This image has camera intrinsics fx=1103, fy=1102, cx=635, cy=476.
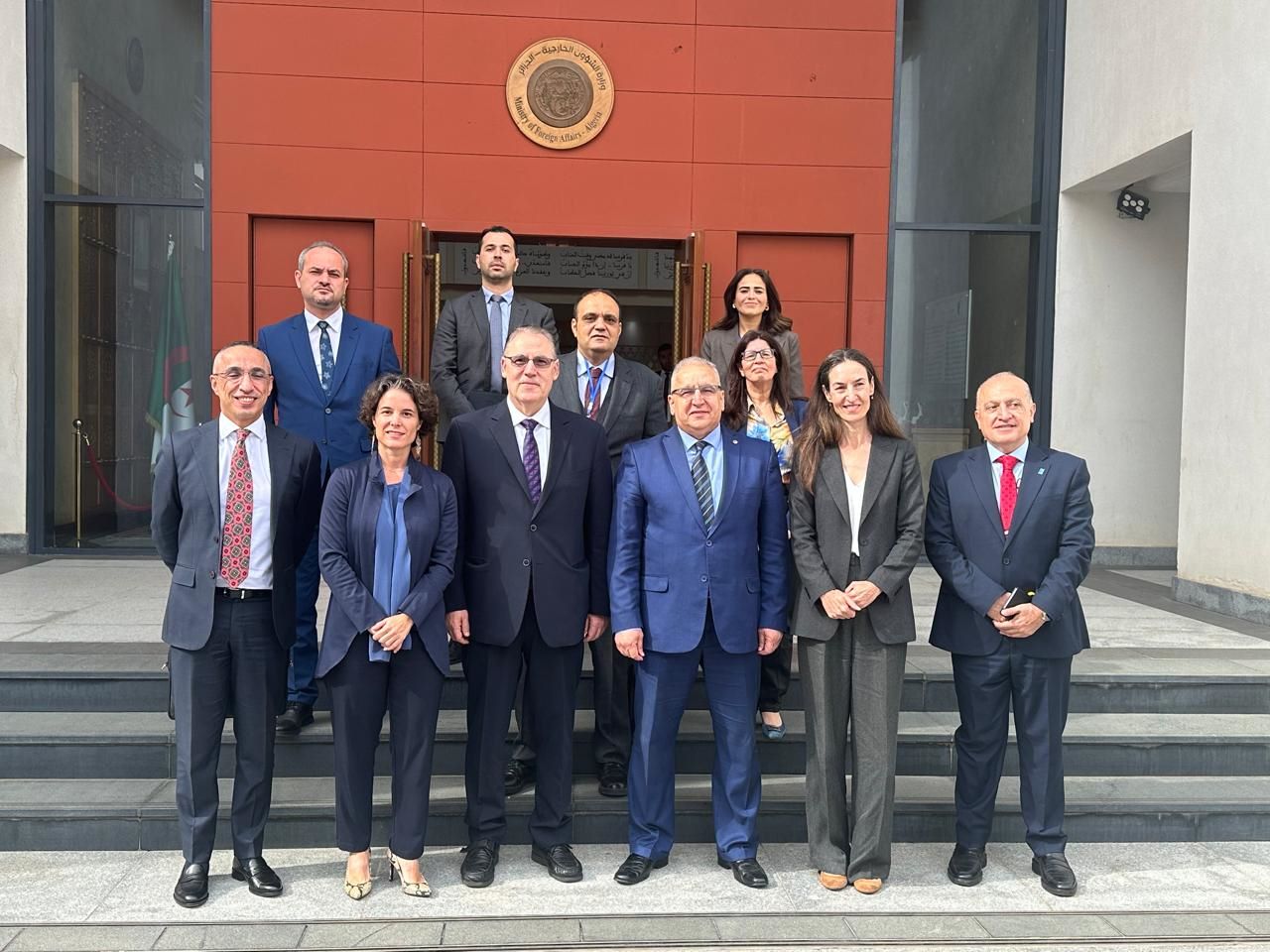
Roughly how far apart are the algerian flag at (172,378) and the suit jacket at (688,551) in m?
5.38

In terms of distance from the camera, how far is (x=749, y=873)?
334cm

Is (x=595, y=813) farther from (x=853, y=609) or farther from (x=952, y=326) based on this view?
(x=952, y=326)

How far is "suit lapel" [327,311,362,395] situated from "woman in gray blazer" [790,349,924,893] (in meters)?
1.67

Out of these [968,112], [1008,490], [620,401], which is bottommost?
[1008,490]

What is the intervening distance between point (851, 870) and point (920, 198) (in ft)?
18.9

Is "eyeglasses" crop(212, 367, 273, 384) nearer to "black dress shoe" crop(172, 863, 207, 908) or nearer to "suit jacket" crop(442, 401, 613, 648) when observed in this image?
"suit jacket" crop(442, 401, 613, 648)

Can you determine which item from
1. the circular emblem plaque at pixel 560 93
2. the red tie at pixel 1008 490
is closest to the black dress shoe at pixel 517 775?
the red tie at pixel 1008 490

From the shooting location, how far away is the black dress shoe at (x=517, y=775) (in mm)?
3785

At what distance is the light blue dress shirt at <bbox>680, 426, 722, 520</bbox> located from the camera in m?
3.40

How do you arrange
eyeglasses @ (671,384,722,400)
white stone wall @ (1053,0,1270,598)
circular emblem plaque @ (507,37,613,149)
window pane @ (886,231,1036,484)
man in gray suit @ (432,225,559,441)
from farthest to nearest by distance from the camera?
window pane @ (886,231,1036,484), circular emblem plaque @ (507,37,613,149), white stone wall @ (1053,0,1270,598), man in gray suit @ (432,225,559,441), eyeglasses @ (671,384,722,400)

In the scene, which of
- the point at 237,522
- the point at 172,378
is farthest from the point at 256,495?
the point at 172,378

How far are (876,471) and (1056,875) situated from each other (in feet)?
4.38

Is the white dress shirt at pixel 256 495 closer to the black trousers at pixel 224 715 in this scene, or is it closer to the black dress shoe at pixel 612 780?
the black trousers at pixel 224 715

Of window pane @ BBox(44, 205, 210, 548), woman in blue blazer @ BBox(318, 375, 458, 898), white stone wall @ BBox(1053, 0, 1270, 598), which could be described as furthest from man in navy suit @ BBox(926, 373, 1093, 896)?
window pane @ BBox(44, 205, 210, 548)
